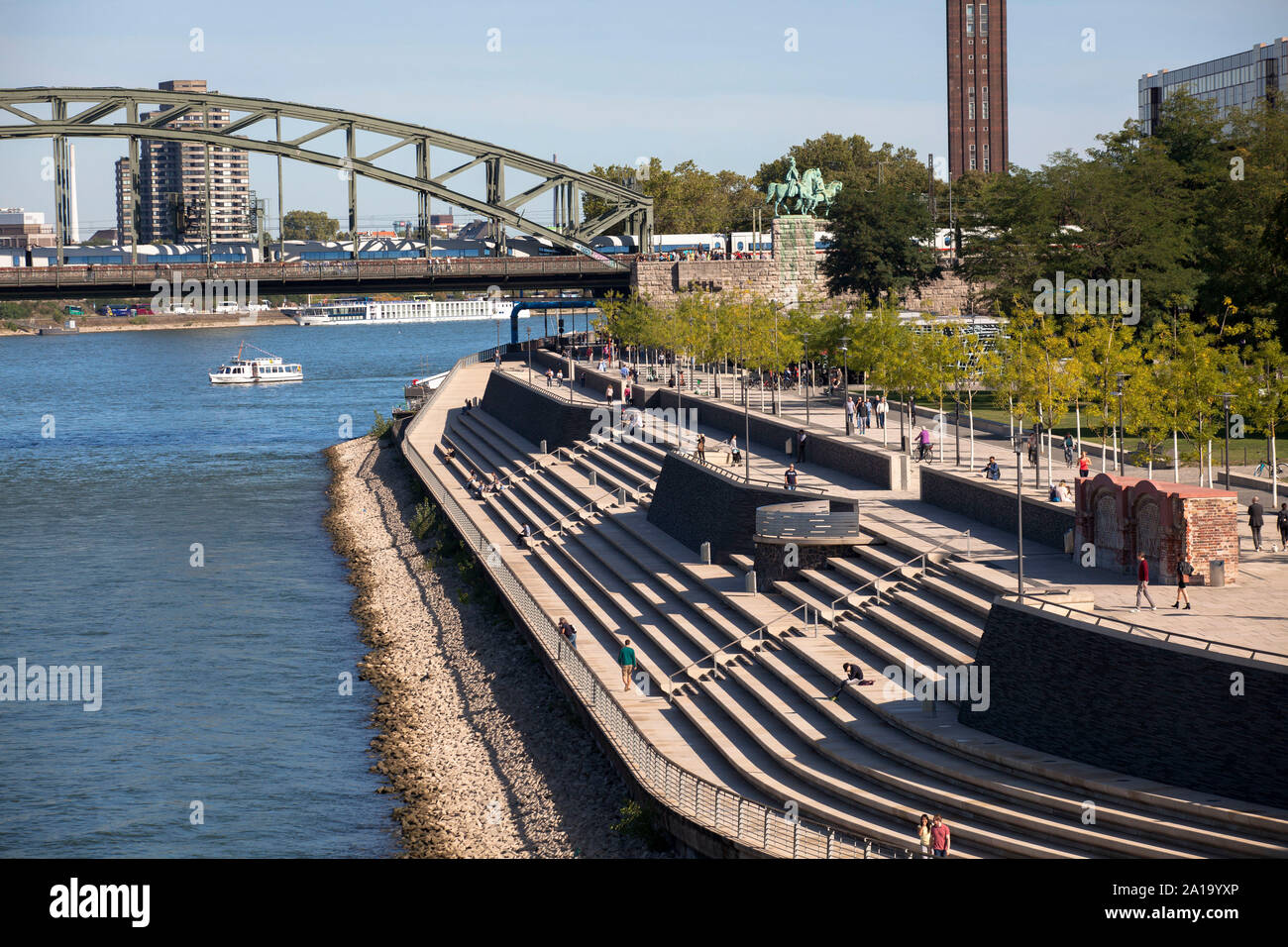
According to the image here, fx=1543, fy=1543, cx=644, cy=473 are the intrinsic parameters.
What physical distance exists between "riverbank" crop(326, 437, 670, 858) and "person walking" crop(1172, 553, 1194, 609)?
31.1 feet

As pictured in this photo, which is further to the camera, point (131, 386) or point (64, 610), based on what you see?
point (131, 386)

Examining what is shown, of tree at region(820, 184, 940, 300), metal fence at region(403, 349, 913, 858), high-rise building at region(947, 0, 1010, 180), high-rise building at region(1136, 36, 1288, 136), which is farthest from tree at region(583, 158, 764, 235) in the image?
metal fence at region(403, 349, 913, 858)

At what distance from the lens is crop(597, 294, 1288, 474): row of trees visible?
119 ft

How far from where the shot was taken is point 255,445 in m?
90.8

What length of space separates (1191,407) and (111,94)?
2882 inches

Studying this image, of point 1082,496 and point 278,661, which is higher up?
point 1082,496

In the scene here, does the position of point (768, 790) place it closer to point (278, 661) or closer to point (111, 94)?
point (278, 661)

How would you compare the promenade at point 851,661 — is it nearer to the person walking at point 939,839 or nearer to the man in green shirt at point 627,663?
the man in green shirt at point 627,663

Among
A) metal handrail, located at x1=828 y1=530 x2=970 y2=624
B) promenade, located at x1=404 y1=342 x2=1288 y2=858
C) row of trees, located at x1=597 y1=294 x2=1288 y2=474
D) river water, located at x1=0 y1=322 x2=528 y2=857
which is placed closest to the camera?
promenade, located at x1=404 y1=342 x2=1288 y2=858

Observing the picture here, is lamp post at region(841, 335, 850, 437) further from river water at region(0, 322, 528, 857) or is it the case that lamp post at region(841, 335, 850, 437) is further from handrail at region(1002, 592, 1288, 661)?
handrail at region(1002, 592, 1288, 661)

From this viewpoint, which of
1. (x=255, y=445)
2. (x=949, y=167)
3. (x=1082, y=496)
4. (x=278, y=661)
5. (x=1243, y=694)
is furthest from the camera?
(x=949, y=167)

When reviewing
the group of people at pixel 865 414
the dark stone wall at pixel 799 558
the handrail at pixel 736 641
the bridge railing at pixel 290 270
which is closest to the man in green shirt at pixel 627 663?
the handrail at pixel 736 641

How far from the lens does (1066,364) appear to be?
40.8m
